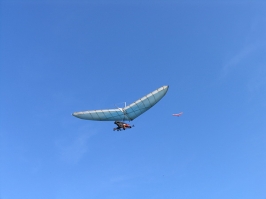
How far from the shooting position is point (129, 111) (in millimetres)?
41094

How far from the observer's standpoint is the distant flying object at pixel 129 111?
39.2 meters

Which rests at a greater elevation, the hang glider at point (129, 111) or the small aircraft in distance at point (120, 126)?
the hang glider at point (129, 111)

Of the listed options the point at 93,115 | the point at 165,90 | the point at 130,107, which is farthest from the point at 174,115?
the point at 93,115

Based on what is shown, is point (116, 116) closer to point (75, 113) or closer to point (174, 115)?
point (75, 113)

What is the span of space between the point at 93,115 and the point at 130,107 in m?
5.74

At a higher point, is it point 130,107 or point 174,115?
point 130,107

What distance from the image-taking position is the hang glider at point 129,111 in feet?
129

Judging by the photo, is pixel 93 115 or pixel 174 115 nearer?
pixel 174 115

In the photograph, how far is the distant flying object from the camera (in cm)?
3922

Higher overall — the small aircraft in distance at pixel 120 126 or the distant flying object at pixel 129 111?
the distant flying object at pixel 129 111

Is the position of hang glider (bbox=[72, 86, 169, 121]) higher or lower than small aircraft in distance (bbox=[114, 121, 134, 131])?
higher

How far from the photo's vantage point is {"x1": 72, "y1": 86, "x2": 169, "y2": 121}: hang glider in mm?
39219

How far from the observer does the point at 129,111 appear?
135 ft

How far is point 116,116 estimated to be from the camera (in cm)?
4166
